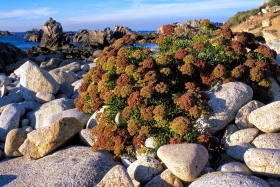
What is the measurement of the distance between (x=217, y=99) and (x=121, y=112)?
2.37 metres

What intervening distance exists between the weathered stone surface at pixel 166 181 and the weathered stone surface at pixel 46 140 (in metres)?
2.73

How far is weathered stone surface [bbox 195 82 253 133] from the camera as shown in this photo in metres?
4.79

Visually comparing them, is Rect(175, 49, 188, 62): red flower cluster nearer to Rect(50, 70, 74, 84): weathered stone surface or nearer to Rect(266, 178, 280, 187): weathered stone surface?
Rect(266, 178, 280, 187): weathered stone surface

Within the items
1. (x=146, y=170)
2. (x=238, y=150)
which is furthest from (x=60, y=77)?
(x=238, y=150)

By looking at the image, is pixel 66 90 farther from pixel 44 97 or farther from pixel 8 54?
pixel 8 54

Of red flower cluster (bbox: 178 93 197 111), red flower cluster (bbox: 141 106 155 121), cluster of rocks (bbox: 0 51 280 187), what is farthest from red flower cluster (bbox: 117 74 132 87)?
cluster of rocks (bbox: 0 51 280 187)

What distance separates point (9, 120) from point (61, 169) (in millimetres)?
3651

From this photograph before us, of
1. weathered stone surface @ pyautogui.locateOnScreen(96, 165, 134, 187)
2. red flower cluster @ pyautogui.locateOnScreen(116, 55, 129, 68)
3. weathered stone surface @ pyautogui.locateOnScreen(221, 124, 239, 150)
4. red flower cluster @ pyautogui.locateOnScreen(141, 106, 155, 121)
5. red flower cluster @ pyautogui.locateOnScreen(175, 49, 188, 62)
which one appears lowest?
weathered stone surface @ pyautogui.locateOnScreen(96, 165, 134, 187)

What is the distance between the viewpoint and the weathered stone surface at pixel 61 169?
13.1ft

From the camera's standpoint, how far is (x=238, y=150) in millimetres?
4016

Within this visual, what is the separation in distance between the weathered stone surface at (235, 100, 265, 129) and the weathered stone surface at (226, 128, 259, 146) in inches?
12.1

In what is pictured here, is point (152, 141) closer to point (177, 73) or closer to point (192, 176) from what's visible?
point (192, 176)

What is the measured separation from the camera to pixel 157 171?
4012mm

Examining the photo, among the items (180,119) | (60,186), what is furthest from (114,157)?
(180,119)
